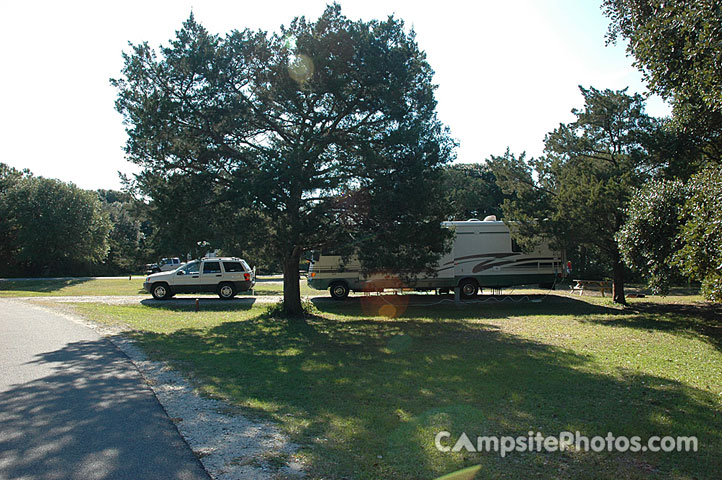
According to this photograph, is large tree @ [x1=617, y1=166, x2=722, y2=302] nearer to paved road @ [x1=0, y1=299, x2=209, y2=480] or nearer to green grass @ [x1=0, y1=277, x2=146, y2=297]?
paved road @ [x1=0, y1=299, x2=209, y2=480]

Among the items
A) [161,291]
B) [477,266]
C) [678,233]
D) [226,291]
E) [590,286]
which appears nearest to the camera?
[678,233]

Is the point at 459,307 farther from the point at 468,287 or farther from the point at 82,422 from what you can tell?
the point at 82,422

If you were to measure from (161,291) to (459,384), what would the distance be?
18777 mm

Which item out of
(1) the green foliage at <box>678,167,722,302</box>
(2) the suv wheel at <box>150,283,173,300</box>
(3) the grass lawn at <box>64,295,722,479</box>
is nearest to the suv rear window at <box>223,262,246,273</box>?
(2) the suv wheel at <box>150,283,173,300</box>

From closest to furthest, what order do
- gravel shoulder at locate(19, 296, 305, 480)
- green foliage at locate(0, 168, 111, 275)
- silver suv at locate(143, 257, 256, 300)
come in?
gravel shoulder at locate(19, 296, 305, 480), silver suv at locate(143, 257, 256, 300), green foliage at locate(0, 168, 111, 275)

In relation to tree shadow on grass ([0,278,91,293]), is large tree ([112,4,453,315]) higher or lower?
higher

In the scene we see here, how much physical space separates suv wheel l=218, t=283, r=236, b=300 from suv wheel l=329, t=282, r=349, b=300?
5.00 meters

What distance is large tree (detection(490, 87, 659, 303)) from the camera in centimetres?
1583

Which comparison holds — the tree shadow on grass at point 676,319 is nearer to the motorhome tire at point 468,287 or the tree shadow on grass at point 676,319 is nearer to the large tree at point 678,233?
the large tree at point 678,233

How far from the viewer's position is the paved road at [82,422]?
4.08 meters

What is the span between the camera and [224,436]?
499cm

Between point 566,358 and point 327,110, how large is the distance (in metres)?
9.17

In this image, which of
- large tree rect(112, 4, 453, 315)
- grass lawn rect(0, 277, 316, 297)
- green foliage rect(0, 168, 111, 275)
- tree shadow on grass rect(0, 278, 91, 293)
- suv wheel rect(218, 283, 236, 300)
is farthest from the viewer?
green foliage rect(0, 168, 111, 275)

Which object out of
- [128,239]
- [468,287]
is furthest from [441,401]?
[128,239]
